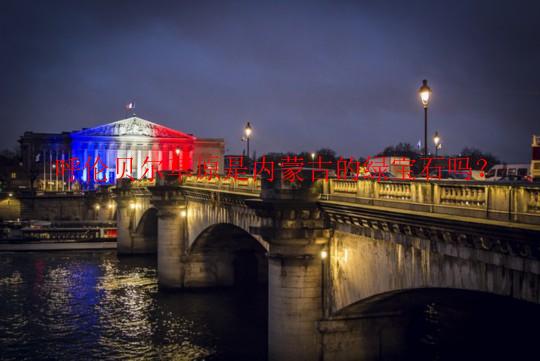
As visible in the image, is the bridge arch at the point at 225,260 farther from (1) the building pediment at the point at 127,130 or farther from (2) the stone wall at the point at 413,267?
(1) the building pediment at the point at 127,130

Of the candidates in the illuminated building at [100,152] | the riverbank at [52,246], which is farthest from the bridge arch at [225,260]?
the illuminated building at [100,152]

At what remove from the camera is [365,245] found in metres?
20.1

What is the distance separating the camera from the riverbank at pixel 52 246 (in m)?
69.8

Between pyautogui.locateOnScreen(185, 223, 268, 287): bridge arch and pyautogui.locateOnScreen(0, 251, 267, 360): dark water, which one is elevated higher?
pyautogui.locateOnScreen(185, 223, 268, 287): bridge arch

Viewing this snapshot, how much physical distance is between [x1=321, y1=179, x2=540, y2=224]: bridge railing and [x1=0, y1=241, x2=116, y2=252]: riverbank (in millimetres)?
56181

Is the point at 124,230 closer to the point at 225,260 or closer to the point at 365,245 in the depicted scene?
the point at 225,260

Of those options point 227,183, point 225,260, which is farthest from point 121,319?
point 225,260

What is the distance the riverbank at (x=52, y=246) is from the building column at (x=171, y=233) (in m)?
Answer: 28.5

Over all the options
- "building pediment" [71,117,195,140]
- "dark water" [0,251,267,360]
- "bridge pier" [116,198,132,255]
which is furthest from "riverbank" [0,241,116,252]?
"building pediment" [71,117,195,140]

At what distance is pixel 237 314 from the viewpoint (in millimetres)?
36781

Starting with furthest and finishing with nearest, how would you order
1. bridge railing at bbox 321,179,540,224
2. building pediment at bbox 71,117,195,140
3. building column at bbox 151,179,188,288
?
building pediment at bbox 71,117,195,140 < building column at bbox 151,179,188,288 < bridge railing at bbox 321,179,540,224

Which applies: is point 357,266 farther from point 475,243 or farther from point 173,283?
point 173,283

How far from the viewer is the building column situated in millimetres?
44750

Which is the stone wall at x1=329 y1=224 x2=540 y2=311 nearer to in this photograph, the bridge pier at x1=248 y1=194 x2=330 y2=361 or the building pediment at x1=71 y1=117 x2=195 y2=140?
the bridge pier at x1=248 y1=194 x2=330 y2=361
